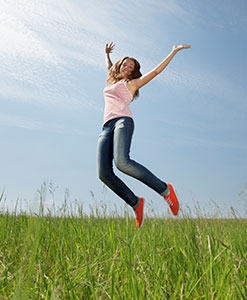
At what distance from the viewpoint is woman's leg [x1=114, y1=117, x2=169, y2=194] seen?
4.01 metres

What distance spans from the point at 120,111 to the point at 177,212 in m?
1.62

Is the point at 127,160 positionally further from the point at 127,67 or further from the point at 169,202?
the point at 127,67

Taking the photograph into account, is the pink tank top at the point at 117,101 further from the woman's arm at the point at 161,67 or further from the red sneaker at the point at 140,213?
the red sneaker at the point at 140,213

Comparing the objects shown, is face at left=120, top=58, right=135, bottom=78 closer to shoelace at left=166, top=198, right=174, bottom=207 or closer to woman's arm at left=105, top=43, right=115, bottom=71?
woman's arm at left=105, top=43, right=115, bottom=71

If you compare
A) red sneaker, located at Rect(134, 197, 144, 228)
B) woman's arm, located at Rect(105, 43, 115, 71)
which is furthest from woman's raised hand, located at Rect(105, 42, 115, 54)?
red sneaker, located at Rect(134, 197, 144, 228)

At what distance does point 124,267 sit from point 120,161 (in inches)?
68.7

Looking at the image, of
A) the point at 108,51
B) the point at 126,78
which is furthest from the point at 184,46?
the point at 108,51

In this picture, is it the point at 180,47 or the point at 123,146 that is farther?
the point at 180,47

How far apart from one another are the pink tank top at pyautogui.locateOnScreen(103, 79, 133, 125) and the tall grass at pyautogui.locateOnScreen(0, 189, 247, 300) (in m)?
1.45

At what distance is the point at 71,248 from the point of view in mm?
3180

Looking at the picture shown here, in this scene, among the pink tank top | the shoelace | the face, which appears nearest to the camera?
the shoelace

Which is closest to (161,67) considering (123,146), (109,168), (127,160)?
(123,146)

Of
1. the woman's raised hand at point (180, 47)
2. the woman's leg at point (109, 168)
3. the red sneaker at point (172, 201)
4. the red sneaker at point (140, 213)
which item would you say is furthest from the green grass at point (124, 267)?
the woman's raised hand at point (180, 47)

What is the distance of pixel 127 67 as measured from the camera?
488 cm
